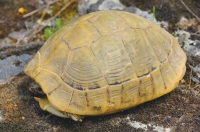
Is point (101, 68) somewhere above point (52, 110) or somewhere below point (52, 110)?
above

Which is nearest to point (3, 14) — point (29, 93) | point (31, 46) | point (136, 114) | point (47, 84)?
point (31, 46)

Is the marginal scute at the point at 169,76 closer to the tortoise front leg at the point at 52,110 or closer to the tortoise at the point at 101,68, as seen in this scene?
the tortoise at the point at 101,68

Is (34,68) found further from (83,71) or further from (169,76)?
(169,76)

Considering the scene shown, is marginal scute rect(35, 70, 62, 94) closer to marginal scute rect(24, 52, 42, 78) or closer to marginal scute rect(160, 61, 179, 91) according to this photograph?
marginal scute rect(24, 52, 42, 78)

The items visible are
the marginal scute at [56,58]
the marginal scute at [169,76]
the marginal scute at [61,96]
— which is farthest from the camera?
the marginal scute at [169,76]

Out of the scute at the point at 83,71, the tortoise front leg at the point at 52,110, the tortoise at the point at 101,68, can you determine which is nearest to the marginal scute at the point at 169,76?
the tortoise at the point at 101,68

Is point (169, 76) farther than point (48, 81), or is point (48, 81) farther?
point (169, 76)

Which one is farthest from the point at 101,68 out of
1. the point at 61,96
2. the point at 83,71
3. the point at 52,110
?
the point at 52,110

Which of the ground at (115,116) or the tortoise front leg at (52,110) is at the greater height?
the tortoise front leg at (52,110)
